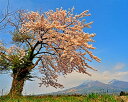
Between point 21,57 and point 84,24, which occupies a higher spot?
point 84,24

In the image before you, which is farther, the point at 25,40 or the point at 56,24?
the point at 25,40

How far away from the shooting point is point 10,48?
24.2 meters

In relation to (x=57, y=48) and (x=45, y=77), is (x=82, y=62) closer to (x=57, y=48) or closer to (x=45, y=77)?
(x=57, y=48)

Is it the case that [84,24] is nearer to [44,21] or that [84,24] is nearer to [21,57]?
[44,21]

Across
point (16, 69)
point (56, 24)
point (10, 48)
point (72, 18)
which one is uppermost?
point (72, 18)

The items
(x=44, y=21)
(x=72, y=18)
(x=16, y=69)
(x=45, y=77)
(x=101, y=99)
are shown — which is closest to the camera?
(x=101, y=99)

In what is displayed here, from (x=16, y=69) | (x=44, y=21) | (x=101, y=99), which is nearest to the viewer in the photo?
(x=101, y=99)

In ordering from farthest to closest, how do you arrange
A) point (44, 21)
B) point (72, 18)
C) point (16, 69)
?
point (72, 18)
point (16, 69)
point (44, 21)

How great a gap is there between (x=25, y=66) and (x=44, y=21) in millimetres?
5307

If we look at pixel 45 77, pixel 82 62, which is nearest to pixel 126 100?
pixel 82 62

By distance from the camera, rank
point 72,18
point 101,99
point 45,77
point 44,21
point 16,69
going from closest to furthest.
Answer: point 101,99, point 44,21, point 16,69, point 72,18, point 45,77

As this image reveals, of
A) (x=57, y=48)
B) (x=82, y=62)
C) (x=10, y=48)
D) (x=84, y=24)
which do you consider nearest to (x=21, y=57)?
(x=10, y=48)

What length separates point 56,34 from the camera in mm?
23797

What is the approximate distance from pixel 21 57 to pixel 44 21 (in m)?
4.24
